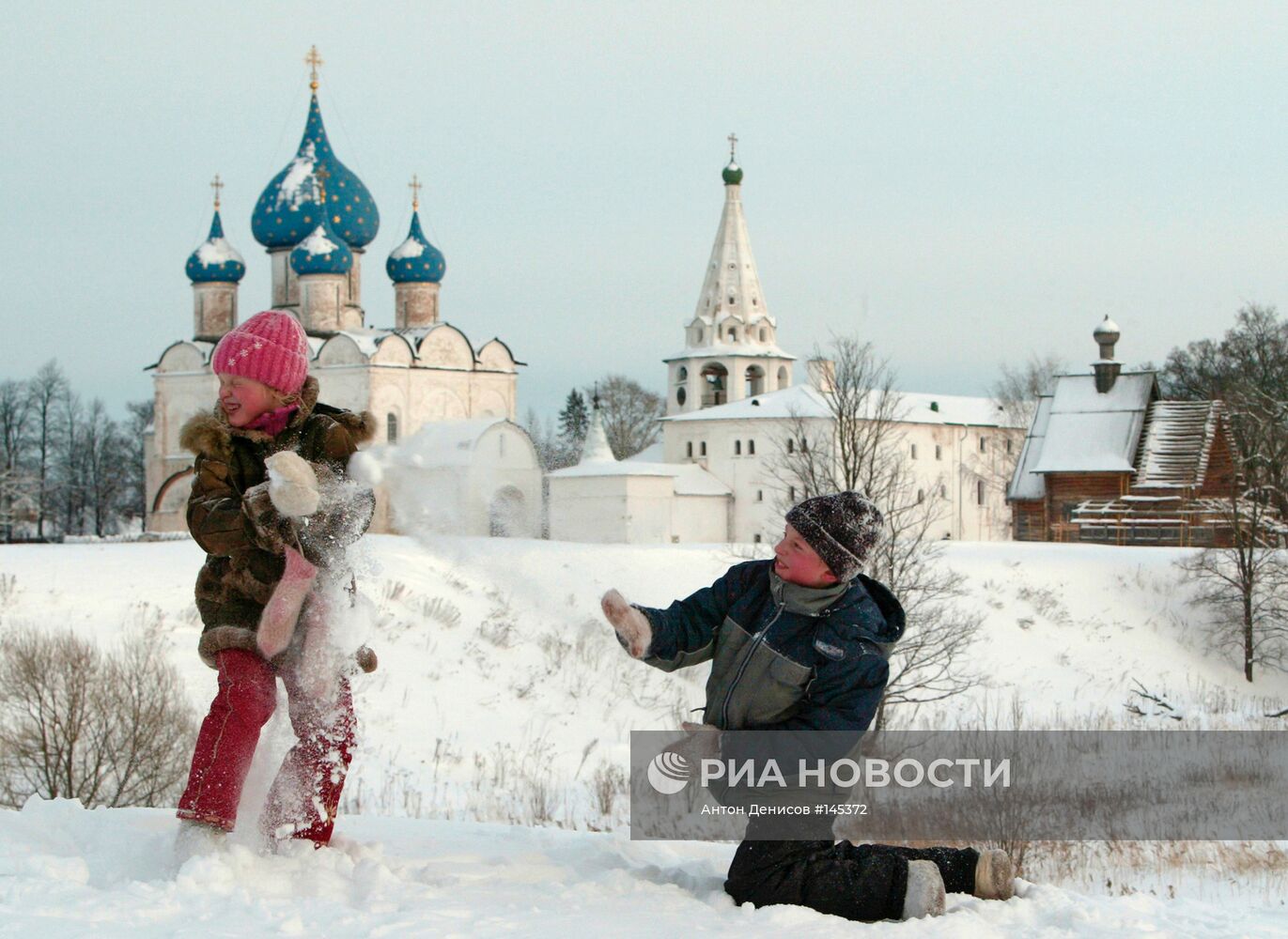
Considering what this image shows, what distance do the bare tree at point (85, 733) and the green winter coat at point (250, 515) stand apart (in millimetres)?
5699

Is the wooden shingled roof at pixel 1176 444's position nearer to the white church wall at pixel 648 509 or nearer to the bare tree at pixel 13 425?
the white church wall at pixel 648 509

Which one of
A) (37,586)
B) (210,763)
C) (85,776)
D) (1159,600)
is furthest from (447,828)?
(1159,600)

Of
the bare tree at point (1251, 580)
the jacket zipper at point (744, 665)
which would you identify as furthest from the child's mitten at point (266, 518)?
the bare tree at point (1251, 580)

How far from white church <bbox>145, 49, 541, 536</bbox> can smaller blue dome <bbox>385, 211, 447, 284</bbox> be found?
27 mm

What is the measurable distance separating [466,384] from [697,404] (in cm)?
2128

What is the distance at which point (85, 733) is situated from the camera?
9883mm

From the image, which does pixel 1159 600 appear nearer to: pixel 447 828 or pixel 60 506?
pixel 447 828

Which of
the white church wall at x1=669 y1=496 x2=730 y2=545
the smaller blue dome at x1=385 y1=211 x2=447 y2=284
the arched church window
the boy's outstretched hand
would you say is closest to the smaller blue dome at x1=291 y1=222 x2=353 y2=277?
the smaller blue dome at x1=385 y1=211 x2=447 y2=284

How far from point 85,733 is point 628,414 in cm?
5429

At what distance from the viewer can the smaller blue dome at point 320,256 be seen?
3609cm

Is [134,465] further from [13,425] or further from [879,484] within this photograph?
[879,484]

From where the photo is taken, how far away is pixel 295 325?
14.8 ft

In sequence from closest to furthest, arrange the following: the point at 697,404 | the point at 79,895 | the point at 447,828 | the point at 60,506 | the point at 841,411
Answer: the point at 79,895 < the point at 447,828 < the point at 841,411 < the point at 60,506 < the point at 697,404

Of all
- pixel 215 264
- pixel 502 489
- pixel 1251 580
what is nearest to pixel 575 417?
pixel 215 264
